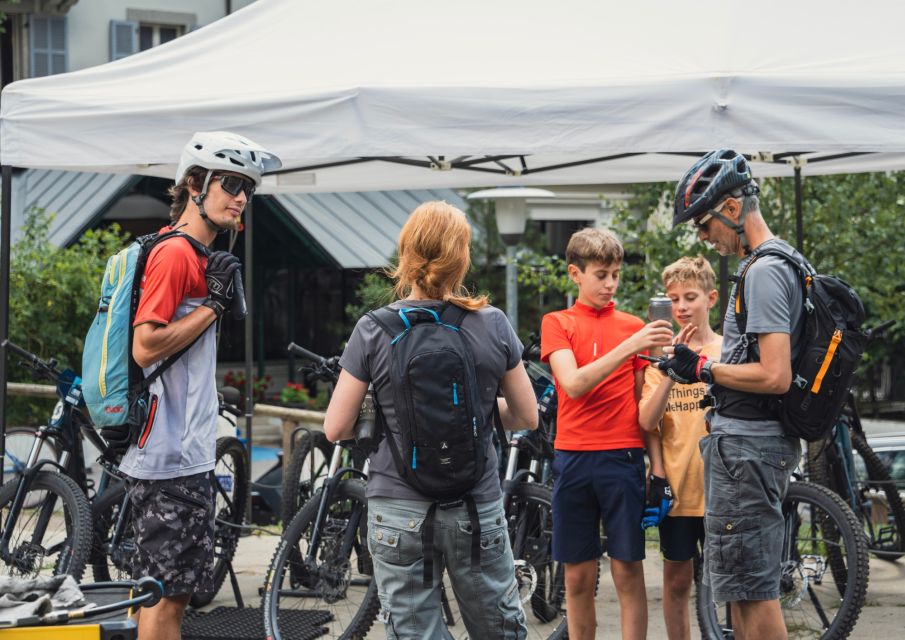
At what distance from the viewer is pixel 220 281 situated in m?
3.77

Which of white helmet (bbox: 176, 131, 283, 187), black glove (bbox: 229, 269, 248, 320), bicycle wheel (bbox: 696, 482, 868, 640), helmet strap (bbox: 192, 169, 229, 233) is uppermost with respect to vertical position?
white helmet (bbox: 176, 131, 283, 187)

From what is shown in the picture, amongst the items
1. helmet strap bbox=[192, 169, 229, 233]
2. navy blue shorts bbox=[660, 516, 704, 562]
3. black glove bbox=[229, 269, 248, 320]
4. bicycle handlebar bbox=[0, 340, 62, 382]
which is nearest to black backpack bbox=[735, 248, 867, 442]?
navy blue shorts bbox=[660, 516, 704, 562]

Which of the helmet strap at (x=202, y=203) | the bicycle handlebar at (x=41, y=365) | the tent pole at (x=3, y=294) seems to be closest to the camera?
the helmet strap at (x=202, y=203)

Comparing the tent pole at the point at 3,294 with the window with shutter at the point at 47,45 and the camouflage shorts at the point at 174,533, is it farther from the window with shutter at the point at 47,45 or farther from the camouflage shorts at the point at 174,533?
the window with shutter at the point at 47,45

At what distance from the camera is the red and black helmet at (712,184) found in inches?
145

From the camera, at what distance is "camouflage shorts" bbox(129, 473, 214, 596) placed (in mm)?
3637

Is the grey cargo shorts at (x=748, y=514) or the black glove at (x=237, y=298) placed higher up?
the black glove at (x=237, y=298)

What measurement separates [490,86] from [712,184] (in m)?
1.36

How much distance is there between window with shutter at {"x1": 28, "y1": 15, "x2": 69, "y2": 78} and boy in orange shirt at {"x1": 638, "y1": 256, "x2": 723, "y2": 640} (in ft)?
56.4

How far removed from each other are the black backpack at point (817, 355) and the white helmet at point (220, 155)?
165 cm

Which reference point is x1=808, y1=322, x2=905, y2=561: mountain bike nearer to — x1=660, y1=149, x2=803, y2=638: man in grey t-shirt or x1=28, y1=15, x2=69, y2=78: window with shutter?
x1=660, y1=149, x2=803, y2=638: man in grey t-shirt

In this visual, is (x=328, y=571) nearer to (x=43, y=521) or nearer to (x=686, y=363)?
(x=43, y=521)

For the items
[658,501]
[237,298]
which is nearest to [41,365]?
[237,298]

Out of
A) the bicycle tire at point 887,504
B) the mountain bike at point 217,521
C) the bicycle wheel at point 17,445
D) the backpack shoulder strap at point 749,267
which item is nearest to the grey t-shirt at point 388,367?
the backpack shoulder strap at point 749,267
